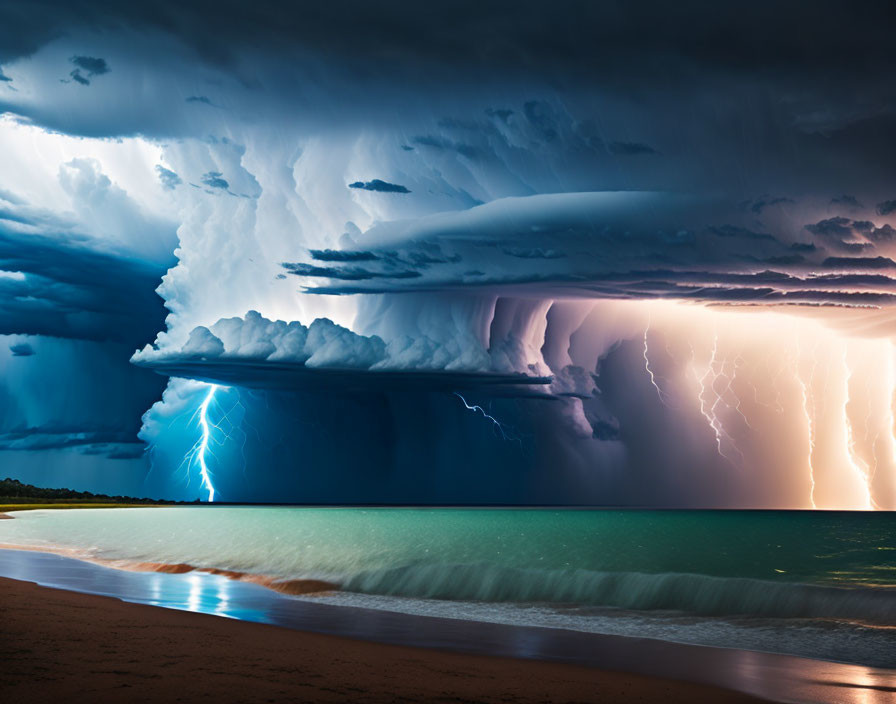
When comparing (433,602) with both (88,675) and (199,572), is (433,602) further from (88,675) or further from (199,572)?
(88,675)

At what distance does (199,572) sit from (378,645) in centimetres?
2416

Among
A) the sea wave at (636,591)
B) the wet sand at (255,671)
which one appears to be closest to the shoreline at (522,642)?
the wet sand at (255,671)

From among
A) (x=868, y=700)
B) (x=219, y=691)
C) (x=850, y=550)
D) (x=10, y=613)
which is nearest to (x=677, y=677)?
(x=868, y=700)

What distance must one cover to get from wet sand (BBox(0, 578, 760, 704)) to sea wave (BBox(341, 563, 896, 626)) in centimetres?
1368

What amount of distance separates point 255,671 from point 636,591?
21876 mm

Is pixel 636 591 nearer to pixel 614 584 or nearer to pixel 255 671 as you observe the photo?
pixel 614 584

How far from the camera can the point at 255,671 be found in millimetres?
15695

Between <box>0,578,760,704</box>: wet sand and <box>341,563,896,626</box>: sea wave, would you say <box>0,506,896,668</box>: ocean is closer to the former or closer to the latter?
<box>341,563,896,626</box>: sea wave

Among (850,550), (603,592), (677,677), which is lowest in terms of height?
(677,677)

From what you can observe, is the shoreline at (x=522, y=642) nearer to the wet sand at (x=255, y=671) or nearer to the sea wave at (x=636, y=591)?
the wet sand at (x=255, y=671)

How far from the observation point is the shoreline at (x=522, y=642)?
1728 centimetres

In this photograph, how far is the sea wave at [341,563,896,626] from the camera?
30.0 metres

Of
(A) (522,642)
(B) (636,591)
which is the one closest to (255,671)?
(A) (522,642)

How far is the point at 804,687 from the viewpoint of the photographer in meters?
16.7
